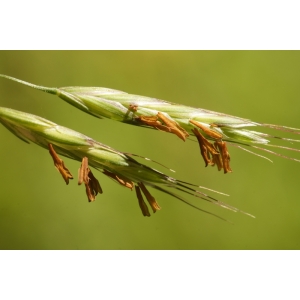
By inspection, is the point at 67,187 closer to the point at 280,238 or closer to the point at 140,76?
the point at 140,76

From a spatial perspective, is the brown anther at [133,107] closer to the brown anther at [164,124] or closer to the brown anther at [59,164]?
the brown anther at [164,124]

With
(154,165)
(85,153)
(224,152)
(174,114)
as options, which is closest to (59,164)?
(85,153)

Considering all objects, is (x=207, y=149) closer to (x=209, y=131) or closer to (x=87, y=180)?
(x=209, y=131)

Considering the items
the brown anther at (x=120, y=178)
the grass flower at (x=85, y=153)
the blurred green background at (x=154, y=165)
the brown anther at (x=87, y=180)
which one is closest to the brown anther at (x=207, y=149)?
the grass flower at (x=85, y=153)

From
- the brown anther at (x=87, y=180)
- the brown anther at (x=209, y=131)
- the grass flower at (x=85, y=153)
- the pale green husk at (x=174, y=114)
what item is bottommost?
the brown anther at (x=87, y=180)

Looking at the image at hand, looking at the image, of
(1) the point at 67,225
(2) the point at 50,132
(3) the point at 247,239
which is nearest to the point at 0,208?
(1) the point at 67,225
